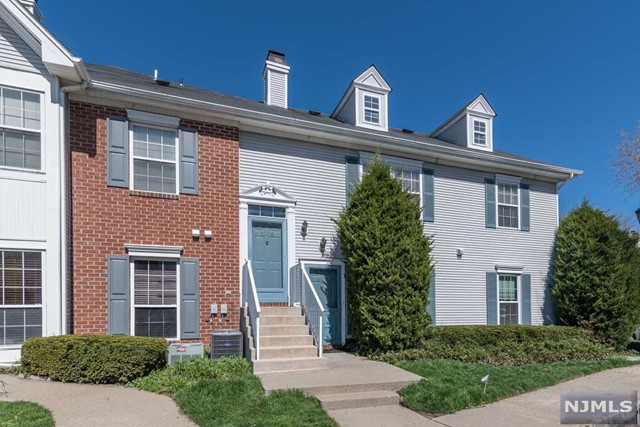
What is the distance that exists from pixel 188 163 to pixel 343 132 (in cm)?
387

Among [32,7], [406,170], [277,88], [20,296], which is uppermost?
[32,7]

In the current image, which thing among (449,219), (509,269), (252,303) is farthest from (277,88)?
(509,269)

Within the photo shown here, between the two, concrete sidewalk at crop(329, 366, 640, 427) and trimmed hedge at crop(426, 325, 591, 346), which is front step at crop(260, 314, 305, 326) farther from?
trimmed hedge at crop(426, 325, 591, 346)

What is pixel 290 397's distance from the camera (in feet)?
20.6

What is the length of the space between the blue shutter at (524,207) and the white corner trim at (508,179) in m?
0.24

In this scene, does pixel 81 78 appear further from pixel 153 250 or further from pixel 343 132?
pixel 343 132

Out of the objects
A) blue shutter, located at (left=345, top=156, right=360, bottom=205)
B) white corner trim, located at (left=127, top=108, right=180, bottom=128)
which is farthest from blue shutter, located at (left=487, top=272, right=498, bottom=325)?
white corner trim, located at (left=127, top=108, right=180, bottom=128)

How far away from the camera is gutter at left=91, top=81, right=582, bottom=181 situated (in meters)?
8.91

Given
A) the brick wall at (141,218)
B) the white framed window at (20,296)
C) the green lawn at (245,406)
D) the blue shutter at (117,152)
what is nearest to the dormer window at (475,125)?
the brick wall at (141,218)

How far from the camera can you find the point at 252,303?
8531 millimetres

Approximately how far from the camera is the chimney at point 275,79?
42.2 feet

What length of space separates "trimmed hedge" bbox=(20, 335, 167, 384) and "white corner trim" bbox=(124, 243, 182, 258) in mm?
1986

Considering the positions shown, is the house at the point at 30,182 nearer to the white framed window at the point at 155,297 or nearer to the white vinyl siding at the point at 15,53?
the white vinyl siding at the point at 15,53

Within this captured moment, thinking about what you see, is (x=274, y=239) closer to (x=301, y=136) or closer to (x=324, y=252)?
(x=324, y=252)
